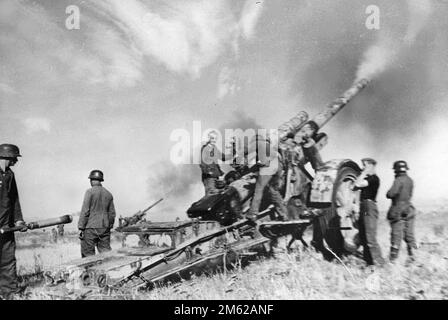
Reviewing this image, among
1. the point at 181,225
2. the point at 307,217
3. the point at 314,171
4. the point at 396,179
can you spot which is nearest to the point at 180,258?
the point at 181,225

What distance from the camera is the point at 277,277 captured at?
4.98 metres

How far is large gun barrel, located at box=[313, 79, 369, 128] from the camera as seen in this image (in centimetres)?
697

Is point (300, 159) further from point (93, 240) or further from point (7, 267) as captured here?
point (7, 267)

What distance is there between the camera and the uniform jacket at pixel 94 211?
19.8 ft

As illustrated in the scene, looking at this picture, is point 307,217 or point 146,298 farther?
point 307,217

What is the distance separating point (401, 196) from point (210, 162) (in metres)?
3.10

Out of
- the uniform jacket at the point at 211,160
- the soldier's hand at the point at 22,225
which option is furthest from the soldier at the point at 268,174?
the soldier's hand at the point at 22,225

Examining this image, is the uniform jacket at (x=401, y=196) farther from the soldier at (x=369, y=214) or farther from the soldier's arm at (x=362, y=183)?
the soldier's arm at (x=362, y=183)

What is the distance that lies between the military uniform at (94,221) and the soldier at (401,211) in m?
4.48

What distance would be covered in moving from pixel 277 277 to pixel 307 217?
5.52 feet

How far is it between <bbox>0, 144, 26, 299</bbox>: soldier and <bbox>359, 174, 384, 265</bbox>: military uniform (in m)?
4.91

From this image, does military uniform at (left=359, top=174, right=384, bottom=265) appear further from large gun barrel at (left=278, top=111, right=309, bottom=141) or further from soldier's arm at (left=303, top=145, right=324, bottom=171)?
large gun barrel at (left=278, top=111, right=309, bottom=141)

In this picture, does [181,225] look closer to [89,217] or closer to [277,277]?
[277,277]
